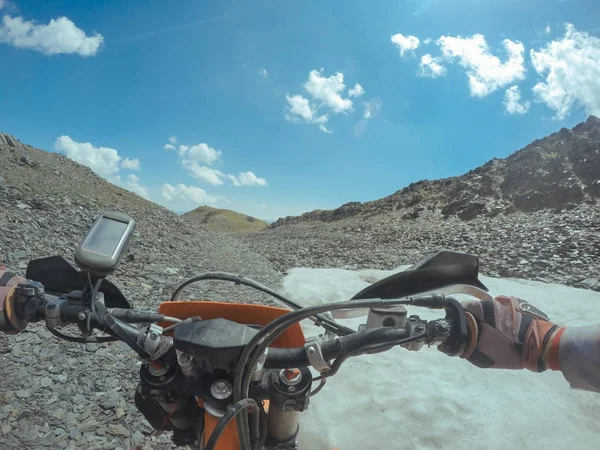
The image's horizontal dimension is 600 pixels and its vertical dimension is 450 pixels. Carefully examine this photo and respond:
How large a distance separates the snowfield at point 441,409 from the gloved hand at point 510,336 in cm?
279

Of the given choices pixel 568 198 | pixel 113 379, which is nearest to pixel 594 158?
pixel 568 198

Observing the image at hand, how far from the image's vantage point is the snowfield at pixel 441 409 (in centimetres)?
358

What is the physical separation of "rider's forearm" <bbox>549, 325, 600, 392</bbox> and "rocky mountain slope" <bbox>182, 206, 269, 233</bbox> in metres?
43.7

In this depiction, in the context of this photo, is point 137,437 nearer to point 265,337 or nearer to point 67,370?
point 67,370

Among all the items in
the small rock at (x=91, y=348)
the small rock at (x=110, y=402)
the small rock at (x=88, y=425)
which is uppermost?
the small rock at (x=91, y=348)

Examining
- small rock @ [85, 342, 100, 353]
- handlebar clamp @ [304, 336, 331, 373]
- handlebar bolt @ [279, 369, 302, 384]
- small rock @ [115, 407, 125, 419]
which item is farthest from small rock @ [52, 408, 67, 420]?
handlebar clamp @ [304, 336, 331, 373]

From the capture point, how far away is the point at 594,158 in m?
23.1

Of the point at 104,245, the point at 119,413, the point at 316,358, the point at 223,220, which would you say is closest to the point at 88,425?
the point at 119,413

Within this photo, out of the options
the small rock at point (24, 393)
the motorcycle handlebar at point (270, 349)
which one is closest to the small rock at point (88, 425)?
the small rock at point (24, 393)

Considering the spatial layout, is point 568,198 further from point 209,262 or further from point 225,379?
point 225,379

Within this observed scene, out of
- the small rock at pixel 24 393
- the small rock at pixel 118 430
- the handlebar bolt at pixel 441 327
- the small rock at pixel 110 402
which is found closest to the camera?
the handlebar bolt at pixel 441 327

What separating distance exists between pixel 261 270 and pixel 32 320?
955 cm

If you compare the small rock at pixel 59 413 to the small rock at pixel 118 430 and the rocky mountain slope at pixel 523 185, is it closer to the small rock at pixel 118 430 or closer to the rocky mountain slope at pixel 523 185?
the small rock at pixel 118 430

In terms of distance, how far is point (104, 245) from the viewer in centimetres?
130
